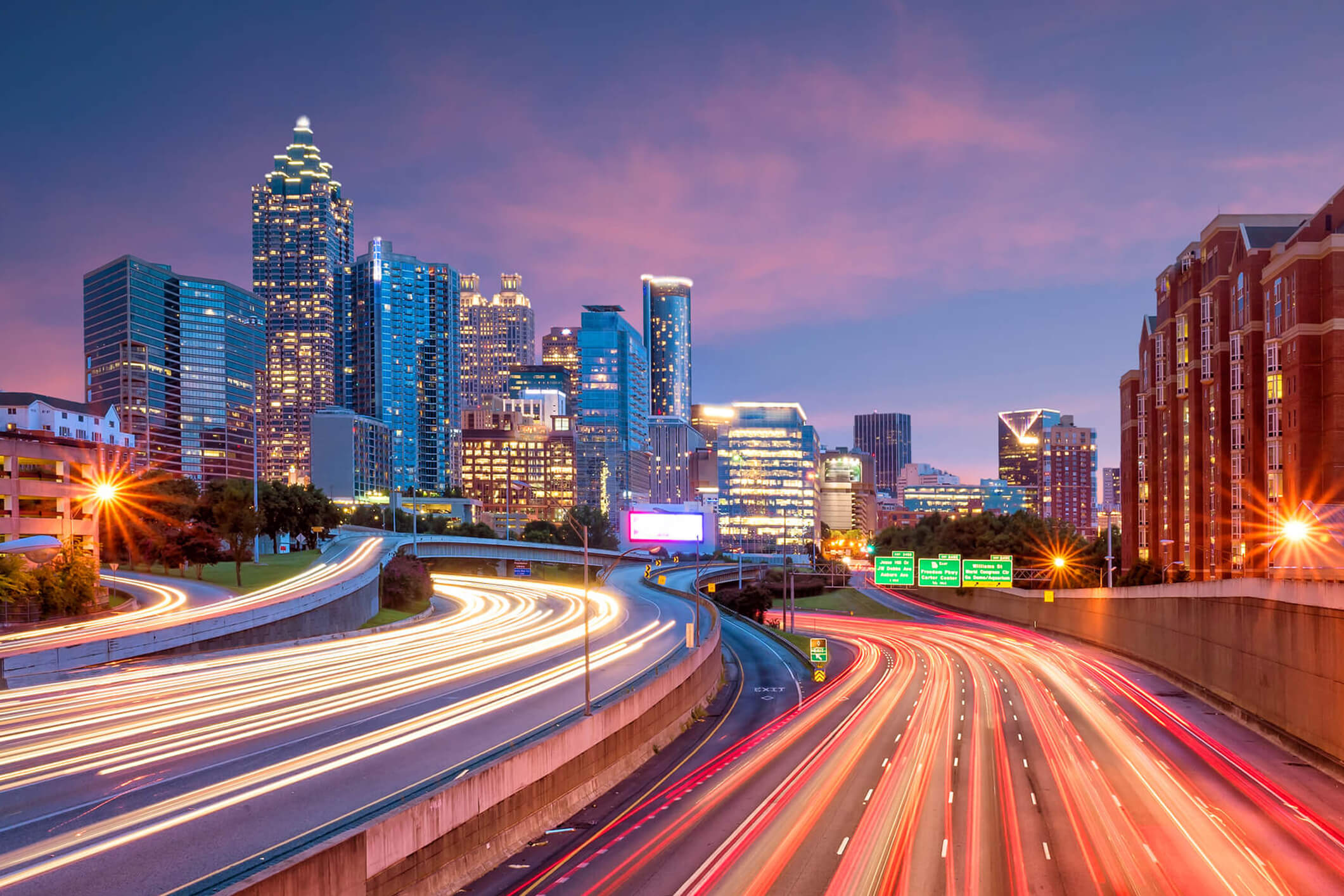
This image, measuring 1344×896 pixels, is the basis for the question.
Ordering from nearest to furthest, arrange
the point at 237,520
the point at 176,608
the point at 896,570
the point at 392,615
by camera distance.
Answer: the point at 176,608 < the point at 896,570 < the point at 237,520 < the point at 392,615

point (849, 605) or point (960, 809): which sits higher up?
point (960, 809)

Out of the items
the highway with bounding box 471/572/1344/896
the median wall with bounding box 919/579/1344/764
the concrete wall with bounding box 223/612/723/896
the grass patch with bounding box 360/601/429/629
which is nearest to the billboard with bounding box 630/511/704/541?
the grass patch with bounding box 360/601/429/629

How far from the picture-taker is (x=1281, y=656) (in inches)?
1609

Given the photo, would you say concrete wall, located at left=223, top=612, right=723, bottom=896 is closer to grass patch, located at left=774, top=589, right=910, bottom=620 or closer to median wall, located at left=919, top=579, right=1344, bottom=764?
median wall, located at left=919, top=579, right=1344, bottom=764

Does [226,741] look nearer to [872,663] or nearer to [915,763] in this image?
[915,763]

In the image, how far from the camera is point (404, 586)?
82.2 meters

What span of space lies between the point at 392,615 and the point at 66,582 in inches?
1058

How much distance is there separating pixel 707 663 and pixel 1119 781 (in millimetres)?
23928

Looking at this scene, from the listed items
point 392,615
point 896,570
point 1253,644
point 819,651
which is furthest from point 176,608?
point 1253,644

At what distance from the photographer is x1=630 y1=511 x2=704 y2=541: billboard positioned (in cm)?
10188

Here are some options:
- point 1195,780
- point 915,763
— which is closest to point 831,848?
point 915,763

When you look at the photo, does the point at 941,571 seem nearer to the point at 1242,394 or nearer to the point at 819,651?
the point at 819,651

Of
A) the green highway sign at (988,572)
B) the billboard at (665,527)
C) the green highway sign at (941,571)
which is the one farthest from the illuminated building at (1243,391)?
the billboard at (665,527)

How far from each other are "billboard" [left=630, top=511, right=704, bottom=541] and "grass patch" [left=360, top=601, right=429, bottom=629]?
84.1 feet
